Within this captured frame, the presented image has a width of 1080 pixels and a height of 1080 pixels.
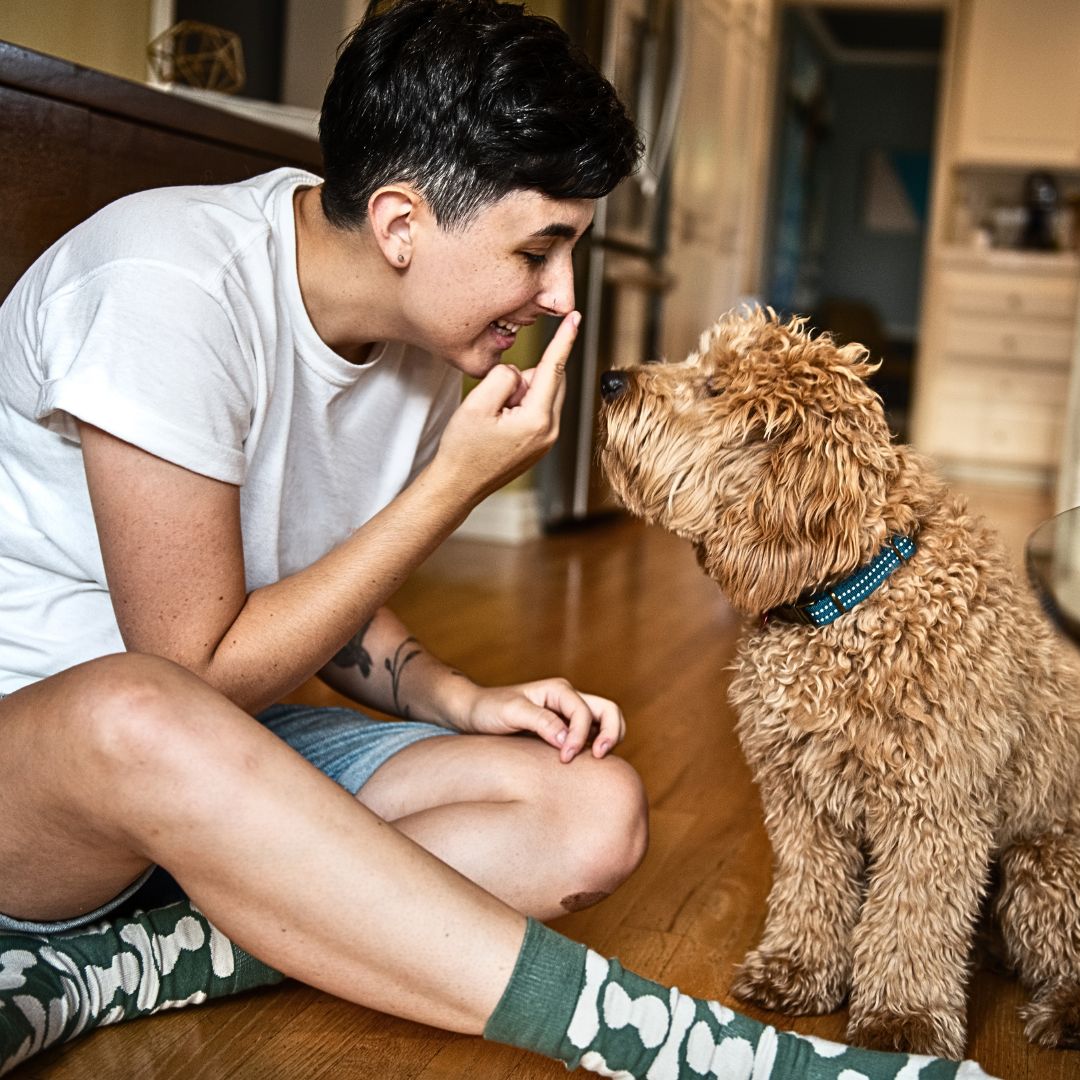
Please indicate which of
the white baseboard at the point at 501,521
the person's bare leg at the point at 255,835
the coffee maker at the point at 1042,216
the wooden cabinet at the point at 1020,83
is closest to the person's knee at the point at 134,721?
the person's bare leg at the point at 255,835

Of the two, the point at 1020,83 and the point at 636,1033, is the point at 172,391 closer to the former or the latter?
the point at 636,1033

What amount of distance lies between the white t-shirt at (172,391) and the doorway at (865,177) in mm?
9604

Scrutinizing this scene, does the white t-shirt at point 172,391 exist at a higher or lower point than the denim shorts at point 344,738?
higher

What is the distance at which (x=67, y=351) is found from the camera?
108 centimetres

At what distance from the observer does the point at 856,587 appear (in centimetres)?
125

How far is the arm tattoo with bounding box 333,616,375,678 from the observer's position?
1534 mm

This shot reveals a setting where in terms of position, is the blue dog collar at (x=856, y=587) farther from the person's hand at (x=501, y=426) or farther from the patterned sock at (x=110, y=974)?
the patterned sock at (x=110, y=974)

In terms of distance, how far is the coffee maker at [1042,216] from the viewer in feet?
25.2

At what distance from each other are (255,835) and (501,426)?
44cm

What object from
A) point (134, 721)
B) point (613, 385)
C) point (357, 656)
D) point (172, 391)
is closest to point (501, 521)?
point (357, 656)

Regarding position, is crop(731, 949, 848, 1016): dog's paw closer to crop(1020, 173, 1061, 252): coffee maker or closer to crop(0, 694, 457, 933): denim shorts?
crop(0, 694, 457, 933): denim shorts

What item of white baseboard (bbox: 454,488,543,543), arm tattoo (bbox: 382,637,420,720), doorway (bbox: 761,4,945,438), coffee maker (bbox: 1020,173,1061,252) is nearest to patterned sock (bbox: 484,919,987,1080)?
arm tattoo (bbox: 382,637,420,720)

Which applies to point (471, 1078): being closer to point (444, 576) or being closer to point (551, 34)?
point (551, 34)

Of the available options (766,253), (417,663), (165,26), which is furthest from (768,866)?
(766,253)
